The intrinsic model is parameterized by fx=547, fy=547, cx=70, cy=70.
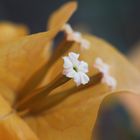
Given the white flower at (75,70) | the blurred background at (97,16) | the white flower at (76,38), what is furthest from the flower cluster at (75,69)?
the blurred background at (97,16)

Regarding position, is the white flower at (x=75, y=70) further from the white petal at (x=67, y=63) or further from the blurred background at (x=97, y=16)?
the blurred background at (x=97, y=16)

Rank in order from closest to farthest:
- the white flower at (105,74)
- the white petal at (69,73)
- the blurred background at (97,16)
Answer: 1. the white petal at (69,73)
2. the white flower at (105,74)
3. the blurred background at (97,16)

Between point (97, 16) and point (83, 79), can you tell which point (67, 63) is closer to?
point (83, 79)

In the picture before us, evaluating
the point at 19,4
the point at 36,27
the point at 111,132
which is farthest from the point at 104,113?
the point at 19,4

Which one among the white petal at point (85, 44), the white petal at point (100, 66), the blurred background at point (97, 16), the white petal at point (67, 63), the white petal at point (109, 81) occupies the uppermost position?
the white petal at point (67, 63)

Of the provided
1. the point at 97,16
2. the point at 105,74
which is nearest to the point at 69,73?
the point at 105,74

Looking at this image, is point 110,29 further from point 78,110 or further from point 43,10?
point 78,110

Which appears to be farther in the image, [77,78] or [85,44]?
[85,44]
